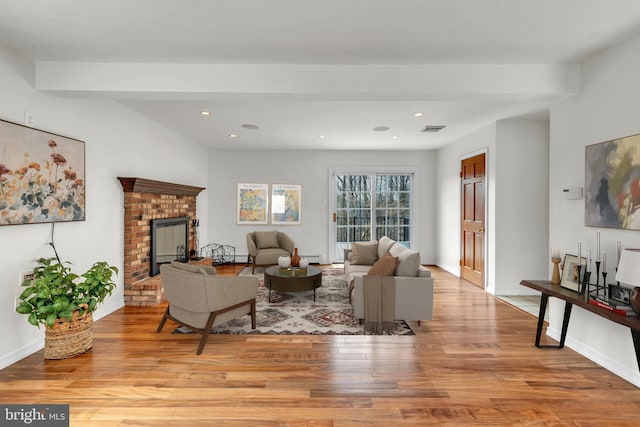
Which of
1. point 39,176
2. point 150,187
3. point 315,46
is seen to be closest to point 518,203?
point 315,46

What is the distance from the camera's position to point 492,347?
3021mm

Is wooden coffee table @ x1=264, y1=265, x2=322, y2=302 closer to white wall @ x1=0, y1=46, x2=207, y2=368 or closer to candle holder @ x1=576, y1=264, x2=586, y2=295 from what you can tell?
white wall @ x1=0, y1=46, x2=207, y2=368

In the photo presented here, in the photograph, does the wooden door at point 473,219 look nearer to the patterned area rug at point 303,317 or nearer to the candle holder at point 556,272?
the candle holder at point 556,272

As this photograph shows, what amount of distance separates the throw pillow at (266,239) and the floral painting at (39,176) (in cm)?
339

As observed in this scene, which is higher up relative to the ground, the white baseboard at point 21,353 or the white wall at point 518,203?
the white wall at point 518,203

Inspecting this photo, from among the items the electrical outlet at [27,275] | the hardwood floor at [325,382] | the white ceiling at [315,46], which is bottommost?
the hardwood floor at [325,382]

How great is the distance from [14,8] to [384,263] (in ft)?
11.8

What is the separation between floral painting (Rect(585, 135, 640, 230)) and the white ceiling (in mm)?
713

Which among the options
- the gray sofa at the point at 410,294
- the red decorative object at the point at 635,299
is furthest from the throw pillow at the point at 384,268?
the red decorative object at the point at 635,299

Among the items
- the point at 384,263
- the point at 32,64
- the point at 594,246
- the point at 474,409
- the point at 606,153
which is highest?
the point at 32,64

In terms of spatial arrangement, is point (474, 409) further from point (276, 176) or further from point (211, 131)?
point (276, 176)

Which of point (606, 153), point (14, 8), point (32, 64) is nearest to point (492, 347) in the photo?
point (606, 153)

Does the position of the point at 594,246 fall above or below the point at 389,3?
below

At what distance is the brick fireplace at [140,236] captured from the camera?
13.8 feet
